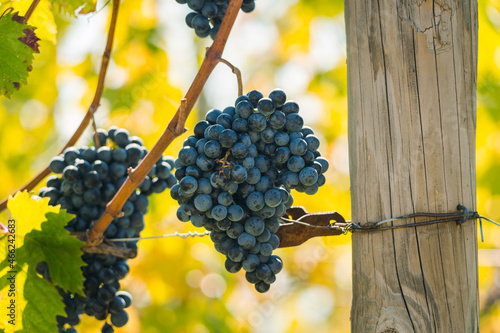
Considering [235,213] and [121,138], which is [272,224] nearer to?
[235,213]

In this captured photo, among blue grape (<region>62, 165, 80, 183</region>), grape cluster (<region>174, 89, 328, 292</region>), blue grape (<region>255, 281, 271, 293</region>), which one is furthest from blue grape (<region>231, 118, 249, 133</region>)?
blue grape (<region>62, 165, 80, 183</region>)

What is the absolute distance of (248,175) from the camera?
142cm

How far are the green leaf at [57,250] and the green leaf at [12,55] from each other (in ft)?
1.66

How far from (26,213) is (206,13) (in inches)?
38.7

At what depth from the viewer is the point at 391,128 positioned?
1.46 meters

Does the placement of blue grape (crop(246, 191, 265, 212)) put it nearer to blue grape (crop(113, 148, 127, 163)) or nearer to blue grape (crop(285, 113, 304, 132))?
blue grape (crop(285, 113, 304, 132))

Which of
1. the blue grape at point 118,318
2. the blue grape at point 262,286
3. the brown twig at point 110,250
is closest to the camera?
the blue grape at point 262,286

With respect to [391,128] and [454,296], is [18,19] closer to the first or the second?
[391,128]

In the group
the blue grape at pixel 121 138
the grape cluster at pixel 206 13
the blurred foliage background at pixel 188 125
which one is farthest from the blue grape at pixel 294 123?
the blurred foliage background at pixel 188 125

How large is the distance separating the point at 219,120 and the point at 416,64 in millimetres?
622

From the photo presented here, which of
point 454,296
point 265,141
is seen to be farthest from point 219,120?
point 454,296

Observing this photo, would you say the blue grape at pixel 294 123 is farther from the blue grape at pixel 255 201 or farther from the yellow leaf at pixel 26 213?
the yellow leaf at pixel 26 213

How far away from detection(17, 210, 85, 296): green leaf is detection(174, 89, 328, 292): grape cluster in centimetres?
42

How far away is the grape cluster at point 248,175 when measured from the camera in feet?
4.62
